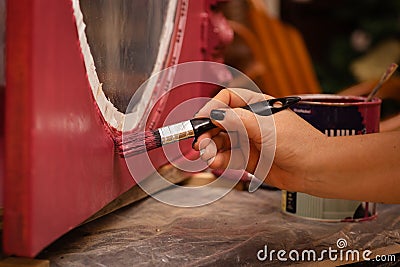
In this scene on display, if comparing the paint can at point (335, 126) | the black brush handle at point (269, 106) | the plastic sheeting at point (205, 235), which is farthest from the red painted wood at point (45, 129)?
the paint can at point (335, 126)

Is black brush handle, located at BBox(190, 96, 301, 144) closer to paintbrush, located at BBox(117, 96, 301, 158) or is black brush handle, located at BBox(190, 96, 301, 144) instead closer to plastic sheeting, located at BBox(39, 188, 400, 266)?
paintbrush, located at BBox(117, 96, 301, 158)

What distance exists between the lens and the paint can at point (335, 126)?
807 mm

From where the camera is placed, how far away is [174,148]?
927mm

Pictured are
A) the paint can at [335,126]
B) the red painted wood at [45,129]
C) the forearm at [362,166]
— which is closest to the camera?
the red painted wood at [45,129]

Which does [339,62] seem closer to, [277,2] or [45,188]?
[277,2]

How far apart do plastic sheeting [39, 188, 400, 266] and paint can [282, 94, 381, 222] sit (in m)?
0.02

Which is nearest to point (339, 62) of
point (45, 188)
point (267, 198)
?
point (267, 198)

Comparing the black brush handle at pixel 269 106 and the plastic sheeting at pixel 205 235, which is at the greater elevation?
the black brush handle at pixel 269 106

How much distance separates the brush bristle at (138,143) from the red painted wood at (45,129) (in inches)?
2.4

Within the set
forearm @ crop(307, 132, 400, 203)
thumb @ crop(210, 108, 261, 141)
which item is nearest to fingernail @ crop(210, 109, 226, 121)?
thumb @ crop(210, 108, 261, 141)

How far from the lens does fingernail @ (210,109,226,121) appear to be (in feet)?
2.22

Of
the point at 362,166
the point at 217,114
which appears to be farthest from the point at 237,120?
the point at 362,166

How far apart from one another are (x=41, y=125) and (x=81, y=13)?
129 mm

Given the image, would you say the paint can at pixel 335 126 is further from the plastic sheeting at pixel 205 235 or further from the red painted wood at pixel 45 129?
the red painted wood at pixel 45 129
